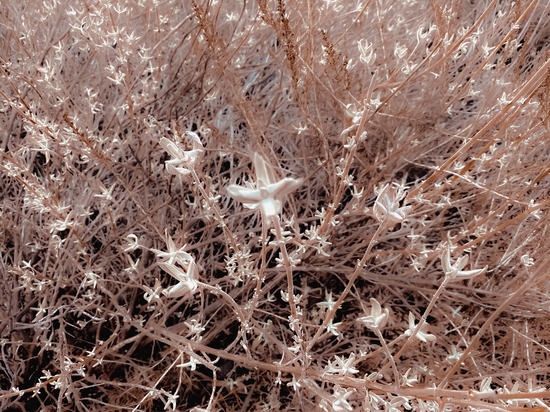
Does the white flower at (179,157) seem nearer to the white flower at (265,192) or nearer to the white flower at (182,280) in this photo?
the white flower at (182,280)

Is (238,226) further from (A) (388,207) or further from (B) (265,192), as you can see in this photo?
(B) (265,192)

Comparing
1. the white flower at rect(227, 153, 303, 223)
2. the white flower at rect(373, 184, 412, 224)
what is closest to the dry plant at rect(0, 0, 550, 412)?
the white flower at rect(373, 184, 412, 224)

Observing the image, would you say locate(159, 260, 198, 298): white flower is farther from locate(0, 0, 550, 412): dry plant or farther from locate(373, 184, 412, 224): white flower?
locate(0, 0, 550, 412): dry plant

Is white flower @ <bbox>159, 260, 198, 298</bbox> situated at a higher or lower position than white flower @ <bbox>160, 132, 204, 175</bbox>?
lower

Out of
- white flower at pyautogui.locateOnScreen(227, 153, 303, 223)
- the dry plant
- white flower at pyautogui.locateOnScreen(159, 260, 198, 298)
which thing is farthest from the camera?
the dry plant

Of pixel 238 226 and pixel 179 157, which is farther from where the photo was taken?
pixel 238 226

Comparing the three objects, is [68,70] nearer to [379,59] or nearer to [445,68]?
[379,59]

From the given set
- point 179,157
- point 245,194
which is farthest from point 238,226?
point 245,194

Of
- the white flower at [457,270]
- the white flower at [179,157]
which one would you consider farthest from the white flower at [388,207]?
the white flower at [179,157]

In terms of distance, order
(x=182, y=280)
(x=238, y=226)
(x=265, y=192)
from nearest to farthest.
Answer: (x=265, y=192) → (x=182, y=280) → (x=238, y=226)

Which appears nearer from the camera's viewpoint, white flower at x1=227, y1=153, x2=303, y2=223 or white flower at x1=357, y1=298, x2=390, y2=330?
white flower at x1=227, y1=153, x2=303, y2=223

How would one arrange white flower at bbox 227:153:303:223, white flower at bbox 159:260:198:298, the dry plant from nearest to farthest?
1. white flower at bbox 227:153:303:223
2. white flower at bbox 159:260:198:298
3. the dry plant
